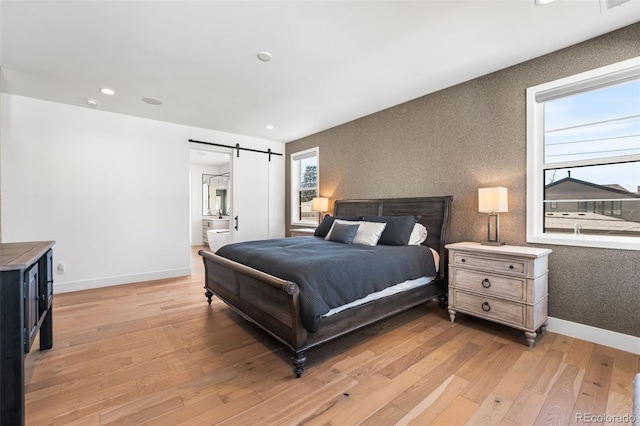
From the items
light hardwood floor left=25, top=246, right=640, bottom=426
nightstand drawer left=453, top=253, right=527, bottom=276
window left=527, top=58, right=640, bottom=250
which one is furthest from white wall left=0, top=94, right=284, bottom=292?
window left=527, top=58, right=640, bottom=250

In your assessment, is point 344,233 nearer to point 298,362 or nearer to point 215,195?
point 298,362

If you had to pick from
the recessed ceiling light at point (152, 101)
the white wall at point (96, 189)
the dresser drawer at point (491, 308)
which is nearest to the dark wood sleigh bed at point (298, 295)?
the dresser drawer at point (491, 308)

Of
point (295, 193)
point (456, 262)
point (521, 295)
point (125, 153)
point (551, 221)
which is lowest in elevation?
point (521, 295)

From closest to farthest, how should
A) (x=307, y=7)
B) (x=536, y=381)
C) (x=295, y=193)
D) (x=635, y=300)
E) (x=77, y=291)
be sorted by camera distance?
1. (x=536, y=381)
2. (x=307, y=7)
3. (x=635, y=300)
4. (x=77, y=291)
5. (x=295, y=193)

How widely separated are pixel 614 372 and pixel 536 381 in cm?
61

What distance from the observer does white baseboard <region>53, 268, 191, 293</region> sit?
379 cm

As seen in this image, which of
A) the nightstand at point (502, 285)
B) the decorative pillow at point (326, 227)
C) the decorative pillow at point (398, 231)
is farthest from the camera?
the decorative pillow at point (326, 227)

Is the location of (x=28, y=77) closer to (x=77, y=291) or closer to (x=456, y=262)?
(x=77, y=291)

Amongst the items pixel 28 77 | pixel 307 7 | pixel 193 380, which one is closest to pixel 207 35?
pixel 307 7

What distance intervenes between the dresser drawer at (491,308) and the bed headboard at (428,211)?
0.50 metres

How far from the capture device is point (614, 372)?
193 cm

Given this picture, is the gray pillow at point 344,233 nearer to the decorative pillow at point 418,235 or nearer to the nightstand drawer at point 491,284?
the decorative pillow at point 418,235

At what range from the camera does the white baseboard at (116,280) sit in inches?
149

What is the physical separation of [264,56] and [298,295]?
85.5 inches
